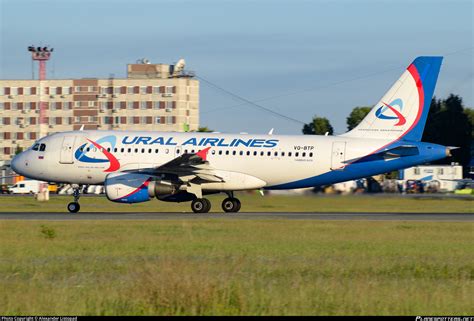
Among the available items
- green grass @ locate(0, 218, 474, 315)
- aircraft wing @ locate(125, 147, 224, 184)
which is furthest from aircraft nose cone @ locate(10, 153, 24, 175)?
green grass @ locate(0, 218, 474, 315)

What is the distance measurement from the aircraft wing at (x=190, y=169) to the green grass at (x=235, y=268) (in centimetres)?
929

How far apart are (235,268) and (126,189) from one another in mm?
24584

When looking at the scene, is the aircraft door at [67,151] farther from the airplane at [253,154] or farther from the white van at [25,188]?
the white van at [25,188]

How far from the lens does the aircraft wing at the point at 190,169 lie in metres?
46.8

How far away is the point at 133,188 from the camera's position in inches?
1815

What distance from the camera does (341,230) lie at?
34.9 meters

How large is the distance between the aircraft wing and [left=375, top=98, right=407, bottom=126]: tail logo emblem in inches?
373

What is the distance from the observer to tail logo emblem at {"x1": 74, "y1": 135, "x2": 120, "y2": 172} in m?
48.8

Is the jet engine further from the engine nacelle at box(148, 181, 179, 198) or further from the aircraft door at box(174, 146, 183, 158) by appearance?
the aircraft door at box(174, 146, 183, 158)

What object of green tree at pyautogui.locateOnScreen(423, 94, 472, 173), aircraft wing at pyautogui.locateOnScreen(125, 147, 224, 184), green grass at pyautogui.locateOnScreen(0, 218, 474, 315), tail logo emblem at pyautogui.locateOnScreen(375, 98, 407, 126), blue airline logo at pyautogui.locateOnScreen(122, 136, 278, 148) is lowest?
green grass at pyautogui.locateOnScreen(0, 218, 474, 315)

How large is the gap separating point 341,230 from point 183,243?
811 cm

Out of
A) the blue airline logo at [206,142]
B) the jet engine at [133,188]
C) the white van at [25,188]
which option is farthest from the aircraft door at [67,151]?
the white van at [25,188]

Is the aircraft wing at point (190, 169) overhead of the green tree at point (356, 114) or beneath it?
beneath

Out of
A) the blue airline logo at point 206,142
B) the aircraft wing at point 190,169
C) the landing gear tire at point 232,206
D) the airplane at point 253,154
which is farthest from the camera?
the landing gear tire at point 232,206
